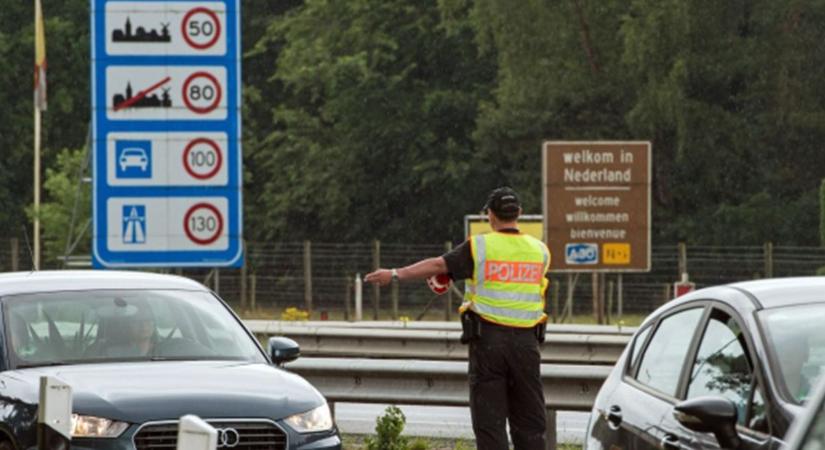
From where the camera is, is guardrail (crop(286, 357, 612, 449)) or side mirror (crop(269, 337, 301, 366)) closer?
side mirror (crop(269, 337, 301, 366))

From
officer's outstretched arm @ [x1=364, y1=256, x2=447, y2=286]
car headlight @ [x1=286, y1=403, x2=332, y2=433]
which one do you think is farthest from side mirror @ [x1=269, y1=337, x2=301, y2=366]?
car headlight @ [x1=286, y1=403, x2=332, y2=433]

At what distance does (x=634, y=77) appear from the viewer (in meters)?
56.2

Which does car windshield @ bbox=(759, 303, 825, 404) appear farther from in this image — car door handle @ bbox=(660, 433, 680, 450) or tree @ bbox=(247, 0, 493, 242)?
tree @ bbox=(247, 0, 493, 242)

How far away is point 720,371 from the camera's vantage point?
25.7 ft

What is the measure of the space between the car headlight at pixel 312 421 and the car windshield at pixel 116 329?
0.95m

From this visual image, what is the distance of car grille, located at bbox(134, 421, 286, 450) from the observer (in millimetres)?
9930

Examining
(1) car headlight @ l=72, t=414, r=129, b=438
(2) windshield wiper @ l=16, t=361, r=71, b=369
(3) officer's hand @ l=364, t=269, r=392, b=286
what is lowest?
(1) car headlight @ l=72, t=414, r=129, b=438

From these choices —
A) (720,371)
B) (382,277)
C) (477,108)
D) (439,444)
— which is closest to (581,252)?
(439,444)

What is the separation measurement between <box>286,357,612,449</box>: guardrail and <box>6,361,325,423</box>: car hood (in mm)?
3149

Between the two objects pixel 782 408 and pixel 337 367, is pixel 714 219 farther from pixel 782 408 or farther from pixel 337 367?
pixel 782 408

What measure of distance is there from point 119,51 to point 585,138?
40140mm

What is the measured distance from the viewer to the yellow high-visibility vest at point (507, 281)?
11984mm

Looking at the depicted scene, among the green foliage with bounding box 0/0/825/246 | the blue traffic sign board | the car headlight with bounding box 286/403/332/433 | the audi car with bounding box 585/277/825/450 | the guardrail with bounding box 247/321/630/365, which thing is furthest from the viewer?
the green foliage with bounding box 0/0/825/246

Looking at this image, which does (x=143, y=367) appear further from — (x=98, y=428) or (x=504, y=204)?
(x=504, y=204)
